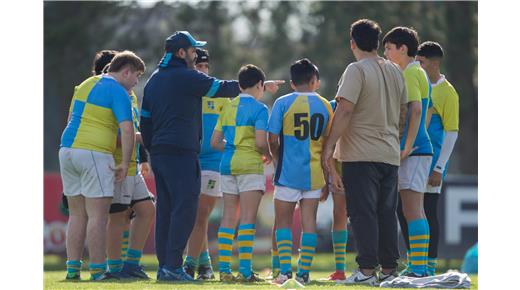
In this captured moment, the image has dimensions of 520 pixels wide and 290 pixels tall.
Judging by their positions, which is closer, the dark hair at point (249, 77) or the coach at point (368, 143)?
the coach at point (368, 143)

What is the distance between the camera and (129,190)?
10.5 meters

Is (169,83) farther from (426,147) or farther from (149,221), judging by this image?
(426,147)

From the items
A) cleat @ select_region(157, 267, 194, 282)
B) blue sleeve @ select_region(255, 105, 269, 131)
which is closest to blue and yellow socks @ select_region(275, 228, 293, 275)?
cleat @ select_region(157, 267, 194, 282)

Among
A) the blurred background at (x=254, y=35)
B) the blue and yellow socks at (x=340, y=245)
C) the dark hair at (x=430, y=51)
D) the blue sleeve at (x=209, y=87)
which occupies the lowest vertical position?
the blue and yellow socks at (x=340, y=245)

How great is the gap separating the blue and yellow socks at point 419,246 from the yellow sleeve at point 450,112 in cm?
109

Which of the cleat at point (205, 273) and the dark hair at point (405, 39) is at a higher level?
the dark hair at point (405, 39)

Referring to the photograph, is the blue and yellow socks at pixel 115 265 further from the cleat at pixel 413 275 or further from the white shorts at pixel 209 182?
the cleat at pixel 413 275

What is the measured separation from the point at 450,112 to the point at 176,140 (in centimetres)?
266

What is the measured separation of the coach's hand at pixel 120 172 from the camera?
31.8ft

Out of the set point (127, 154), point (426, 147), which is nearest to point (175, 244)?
point (127, 154)

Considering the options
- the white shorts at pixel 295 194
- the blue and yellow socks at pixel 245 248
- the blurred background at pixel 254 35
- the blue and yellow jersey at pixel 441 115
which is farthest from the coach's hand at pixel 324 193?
the blurred background at pixel 254 35

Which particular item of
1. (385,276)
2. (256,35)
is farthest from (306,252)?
(256,35)

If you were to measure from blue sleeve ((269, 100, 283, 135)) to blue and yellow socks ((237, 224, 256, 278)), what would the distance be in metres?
0.96

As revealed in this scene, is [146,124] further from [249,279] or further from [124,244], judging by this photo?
[124,244]
